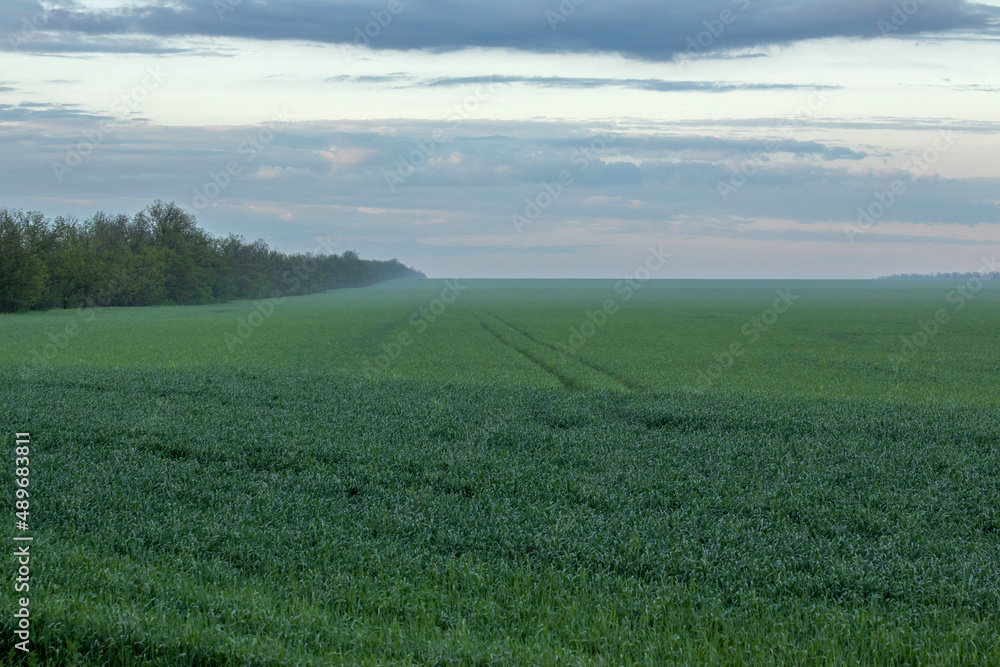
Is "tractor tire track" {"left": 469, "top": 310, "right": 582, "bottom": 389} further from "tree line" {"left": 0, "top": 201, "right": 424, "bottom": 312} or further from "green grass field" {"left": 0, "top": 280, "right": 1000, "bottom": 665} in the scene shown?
"tree line" {"left": 0, "top": 201, "right": 424, "bottom": 312}

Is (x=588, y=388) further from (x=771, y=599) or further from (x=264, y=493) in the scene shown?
(x=771, y=599)

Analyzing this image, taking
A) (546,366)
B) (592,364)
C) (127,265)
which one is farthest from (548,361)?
(127,265)

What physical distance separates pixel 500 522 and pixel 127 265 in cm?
9194

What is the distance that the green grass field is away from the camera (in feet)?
23.0

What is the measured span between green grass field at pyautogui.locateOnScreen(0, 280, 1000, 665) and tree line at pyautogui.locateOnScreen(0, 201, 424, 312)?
56.4 m

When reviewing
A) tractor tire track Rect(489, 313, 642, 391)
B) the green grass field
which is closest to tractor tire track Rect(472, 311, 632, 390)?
tractor tire track Rect(489, 313, 642, 391)

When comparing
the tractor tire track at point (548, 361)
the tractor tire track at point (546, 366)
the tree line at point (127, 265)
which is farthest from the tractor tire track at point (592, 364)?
the tree line at point (127, 265)

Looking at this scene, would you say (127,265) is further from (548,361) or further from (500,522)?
(500,522)

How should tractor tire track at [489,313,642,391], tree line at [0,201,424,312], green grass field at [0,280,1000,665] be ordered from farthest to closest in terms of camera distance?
tree line at [0,201,424,312], tractor tire track at [489,313,642,391], green grass field at [0,280,1000,665]

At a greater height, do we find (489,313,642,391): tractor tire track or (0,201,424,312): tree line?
(0,201,424,312): tree line

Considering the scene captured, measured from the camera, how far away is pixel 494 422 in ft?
57.0

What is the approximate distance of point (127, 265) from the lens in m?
89.2

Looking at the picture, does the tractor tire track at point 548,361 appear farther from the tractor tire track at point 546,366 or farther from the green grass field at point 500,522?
the green grass field at point 500,522

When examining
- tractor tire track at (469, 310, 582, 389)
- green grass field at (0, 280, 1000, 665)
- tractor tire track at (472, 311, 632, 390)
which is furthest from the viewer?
tractor tire track at (472, 311, 632, 390)
